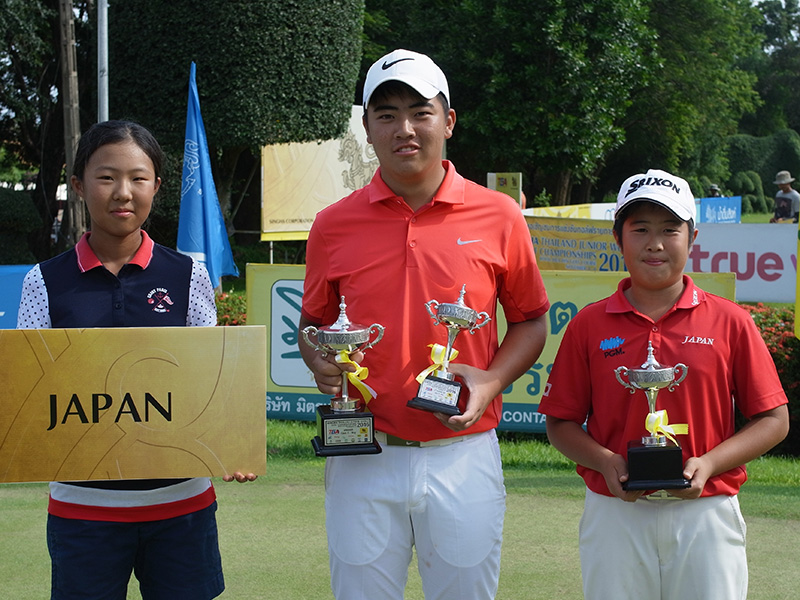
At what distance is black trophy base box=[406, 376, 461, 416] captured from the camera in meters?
2.63

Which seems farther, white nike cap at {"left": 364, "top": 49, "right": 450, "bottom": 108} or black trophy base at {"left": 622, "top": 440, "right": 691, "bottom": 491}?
white nike cap at {"left": 364, "top": 49, "right": 450, "bottom": 108}

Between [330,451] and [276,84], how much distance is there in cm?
1653

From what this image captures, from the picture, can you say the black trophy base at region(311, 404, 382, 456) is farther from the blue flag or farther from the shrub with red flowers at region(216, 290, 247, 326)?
the blue flag

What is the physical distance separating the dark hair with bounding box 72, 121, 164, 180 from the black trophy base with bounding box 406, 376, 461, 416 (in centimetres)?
111

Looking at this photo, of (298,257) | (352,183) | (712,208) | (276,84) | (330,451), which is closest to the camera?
(330,451)

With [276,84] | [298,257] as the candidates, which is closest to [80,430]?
[276,84]

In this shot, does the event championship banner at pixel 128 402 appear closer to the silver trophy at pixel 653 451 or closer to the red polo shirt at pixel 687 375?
A: the red polo shirt at pixel 687 375

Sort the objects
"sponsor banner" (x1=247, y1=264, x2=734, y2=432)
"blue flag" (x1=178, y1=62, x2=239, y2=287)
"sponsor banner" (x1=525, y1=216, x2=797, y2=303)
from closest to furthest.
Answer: "sponsor banner" (x1=247, y1=264, x2=734, y2=432) → "blue flag" (x1=178, y1=62, x2=239, y2=287) → "sponsor banner" (x1=525, y1=216, x2=797, y2=303)

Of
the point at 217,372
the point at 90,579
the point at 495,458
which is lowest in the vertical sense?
the point at 90,579

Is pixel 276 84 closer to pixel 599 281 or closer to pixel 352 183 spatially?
pixel 352 183

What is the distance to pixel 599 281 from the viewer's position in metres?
6.79

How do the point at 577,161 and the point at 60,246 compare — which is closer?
the point at 60,246

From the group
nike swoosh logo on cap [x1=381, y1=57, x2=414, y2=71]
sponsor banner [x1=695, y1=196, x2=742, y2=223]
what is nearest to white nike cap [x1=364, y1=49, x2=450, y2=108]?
nike swoosh logo on cap [x1=381, y1=57, x2=414, y2=71]

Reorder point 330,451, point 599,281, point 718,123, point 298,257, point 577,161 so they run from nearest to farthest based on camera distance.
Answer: point 330,451, point 599,281, point 298,257, point 577,161, point 718,123
